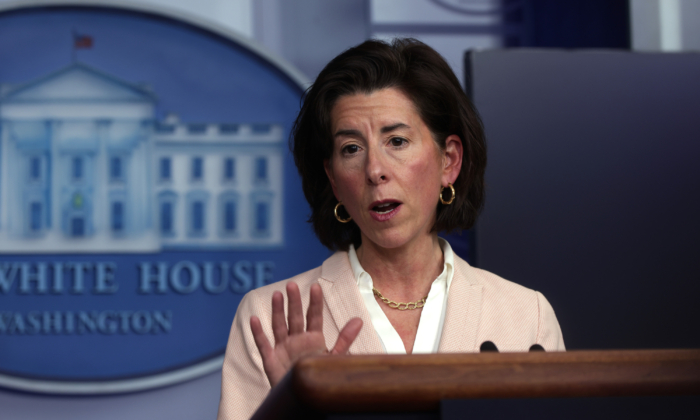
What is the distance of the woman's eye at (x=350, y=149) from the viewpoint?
55.9 inches

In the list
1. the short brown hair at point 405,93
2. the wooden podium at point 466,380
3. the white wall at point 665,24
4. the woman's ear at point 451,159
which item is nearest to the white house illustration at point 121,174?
the short brown hair at point 405,93

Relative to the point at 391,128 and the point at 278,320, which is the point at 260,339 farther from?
the point at 391,128

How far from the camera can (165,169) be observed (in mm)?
2625

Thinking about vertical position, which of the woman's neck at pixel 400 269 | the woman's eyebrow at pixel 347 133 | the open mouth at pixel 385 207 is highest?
the woman's eyebrow at pixel 347 133

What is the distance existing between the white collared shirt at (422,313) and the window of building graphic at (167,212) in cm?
127

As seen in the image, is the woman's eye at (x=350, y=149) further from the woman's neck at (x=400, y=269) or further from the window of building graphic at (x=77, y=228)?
the window of building graphic at (x=77, y=228)

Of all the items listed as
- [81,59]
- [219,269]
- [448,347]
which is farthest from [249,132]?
[448,347]

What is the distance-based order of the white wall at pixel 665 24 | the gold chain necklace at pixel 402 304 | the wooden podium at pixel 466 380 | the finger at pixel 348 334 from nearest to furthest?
1. the wooden podium at pixel 466 380
2. the finger at pixel 348 334
3. the gold chain necklace at pixel 402 304
4. the white wall at pixel 665 24

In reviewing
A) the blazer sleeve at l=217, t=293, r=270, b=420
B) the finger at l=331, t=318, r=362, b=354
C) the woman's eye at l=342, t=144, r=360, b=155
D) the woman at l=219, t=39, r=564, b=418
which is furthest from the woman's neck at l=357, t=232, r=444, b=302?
the finger at l=331, t=318, r=362, b=354

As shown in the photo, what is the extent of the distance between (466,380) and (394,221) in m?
0.94

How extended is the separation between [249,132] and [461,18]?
117 cm

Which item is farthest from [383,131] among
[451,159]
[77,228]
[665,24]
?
[665,24]

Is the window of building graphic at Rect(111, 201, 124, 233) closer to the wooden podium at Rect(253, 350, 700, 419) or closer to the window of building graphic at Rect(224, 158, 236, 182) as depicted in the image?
the window of building graphic at Rect(224, 158, 236, 182)

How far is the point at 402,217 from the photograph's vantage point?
140 centimetres
